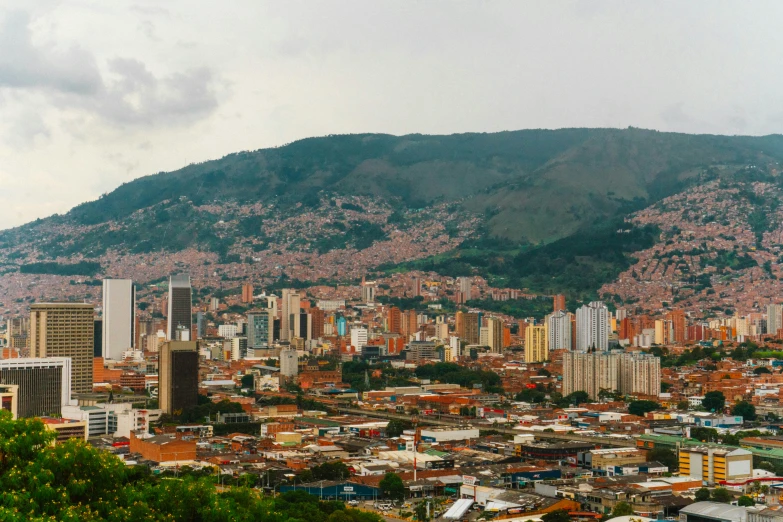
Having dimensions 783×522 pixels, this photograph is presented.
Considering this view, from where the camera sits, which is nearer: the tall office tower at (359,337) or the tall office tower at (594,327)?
the tall office tower at (594,327)

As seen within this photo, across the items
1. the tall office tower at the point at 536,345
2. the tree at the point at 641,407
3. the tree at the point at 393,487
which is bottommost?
the tree at the point at 393,487

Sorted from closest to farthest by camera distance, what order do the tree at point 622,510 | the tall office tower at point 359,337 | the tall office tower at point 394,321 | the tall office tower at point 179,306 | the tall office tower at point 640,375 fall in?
the tree at point 622,510
the tall office tower at point 640,375
the tall office tower at point 359,337
the tall office tower at point 179,306
the tall office tower at point 394,321

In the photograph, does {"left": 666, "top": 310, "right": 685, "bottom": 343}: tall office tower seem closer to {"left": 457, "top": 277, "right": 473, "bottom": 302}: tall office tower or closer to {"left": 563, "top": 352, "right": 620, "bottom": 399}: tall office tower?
{"left": 563, "top": 352, "right": 620, "bottom": 399}: tall office tower

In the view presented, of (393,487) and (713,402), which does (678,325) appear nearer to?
(713,402)

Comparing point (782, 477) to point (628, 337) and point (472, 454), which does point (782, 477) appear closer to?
point (472, 454)

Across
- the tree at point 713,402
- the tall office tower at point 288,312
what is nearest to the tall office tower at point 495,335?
the tall office tower at point 288,312

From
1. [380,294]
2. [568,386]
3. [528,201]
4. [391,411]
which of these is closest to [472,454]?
[391,411]

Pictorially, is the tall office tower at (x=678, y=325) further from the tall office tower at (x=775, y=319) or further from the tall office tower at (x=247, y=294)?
the tall office tower at (x=247, y=294)

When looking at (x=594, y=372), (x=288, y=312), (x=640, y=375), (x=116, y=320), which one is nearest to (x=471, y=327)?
(x=288, y=312)
